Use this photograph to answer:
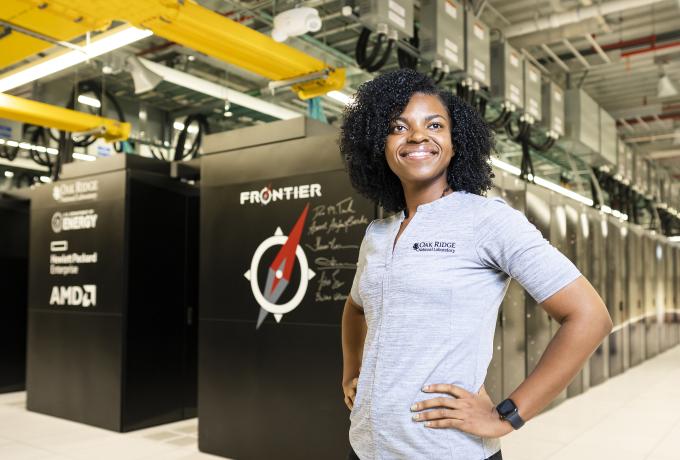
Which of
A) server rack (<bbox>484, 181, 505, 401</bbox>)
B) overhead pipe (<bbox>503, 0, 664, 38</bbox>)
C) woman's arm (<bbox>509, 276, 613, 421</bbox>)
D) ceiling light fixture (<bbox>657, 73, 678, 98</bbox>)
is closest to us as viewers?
woman's arm (<bbox>509, 276, 613, 421</bbox>)

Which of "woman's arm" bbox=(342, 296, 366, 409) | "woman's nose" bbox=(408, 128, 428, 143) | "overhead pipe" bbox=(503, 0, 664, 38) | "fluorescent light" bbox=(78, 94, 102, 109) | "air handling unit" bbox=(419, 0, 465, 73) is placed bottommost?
"woman's arm" bbox=(342, 296, 366, 409)

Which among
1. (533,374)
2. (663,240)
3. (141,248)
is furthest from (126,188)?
(663,240)

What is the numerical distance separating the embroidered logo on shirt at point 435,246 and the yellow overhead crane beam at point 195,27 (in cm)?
292

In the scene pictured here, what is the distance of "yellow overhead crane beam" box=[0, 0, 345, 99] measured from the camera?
3.57m

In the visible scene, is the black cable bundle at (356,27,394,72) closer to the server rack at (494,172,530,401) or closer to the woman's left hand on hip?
the server rack at (494,172,530,401)

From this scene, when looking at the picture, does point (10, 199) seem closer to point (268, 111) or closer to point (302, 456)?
point (268, 111)

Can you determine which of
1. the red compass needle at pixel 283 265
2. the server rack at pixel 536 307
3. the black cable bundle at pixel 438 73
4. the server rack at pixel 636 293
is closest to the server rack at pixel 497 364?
the server rack at pixel 536 307

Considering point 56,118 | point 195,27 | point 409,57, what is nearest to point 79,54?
point 195,27

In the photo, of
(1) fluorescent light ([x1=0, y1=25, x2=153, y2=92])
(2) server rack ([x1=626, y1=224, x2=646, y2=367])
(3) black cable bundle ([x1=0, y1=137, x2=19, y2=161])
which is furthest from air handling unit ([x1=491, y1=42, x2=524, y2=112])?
(3) black cable bundle ([x1=0, y1=137, x2=19, y2=161])

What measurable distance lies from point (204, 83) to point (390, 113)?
18.1 feet

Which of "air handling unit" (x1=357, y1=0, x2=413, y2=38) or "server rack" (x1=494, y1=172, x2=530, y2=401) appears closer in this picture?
"air handling unit" (x1=357, y1=0, x2=413, y2=38)

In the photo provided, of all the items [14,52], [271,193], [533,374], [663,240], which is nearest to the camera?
[533,374]

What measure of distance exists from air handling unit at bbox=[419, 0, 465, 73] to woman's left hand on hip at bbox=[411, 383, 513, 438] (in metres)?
4.06

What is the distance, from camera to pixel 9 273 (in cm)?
710
